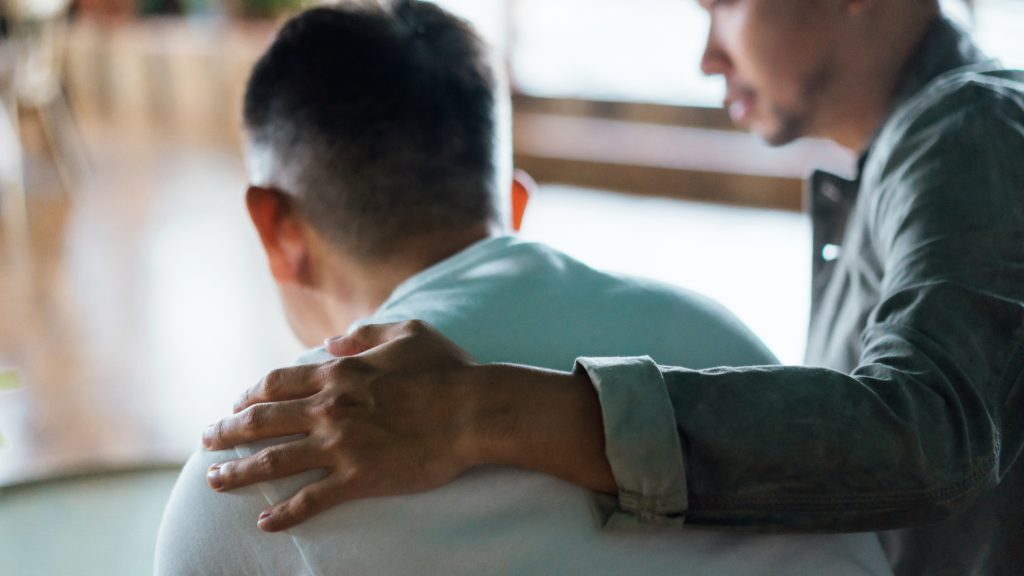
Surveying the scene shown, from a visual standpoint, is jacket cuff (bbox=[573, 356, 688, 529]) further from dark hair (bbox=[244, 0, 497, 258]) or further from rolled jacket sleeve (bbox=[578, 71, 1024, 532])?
dark hair (bbox=[244, 0, 497, 258])

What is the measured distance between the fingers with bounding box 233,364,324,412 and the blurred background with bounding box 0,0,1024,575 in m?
0.52

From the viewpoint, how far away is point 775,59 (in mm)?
1365

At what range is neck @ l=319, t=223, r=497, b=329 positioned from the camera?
1.00 m

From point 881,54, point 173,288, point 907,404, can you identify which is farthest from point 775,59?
point 173,288

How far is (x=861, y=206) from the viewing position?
1.21 meters

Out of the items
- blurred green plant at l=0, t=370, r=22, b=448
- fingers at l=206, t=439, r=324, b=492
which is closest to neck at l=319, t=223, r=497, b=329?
fingers at l=206, t=439, r=324, b=492

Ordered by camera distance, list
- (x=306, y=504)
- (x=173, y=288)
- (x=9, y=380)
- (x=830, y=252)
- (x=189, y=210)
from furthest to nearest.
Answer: (x=189, y=210)
(x=173, y=288)
(x=9, y=380)
(x=830, y=252)
(x=306, y=504)

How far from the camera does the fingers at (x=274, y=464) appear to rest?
2.34 ft

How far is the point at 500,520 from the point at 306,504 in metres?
0.13

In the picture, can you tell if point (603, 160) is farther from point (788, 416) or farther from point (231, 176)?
point (788, 416)

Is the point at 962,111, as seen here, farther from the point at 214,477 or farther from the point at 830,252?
the point at 214,477

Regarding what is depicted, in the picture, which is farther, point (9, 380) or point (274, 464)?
point (9, 380)

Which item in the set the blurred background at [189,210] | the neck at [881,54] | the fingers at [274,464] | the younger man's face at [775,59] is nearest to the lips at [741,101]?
the younger man's face at [775,59]

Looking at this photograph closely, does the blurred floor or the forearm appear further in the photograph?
the blurred floor
